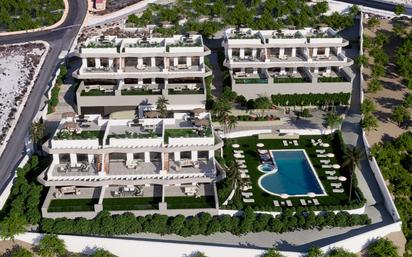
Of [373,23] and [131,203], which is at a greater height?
[373,23]

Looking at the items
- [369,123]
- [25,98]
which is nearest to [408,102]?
[369,123]

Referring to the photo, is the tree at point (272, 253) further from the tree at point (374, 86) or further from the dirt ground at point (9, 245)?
the tree at point (374, 86)

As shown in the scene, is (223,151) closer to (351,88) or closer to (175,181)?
(175,181)

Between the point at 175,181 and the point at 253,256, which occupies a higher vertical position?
the point at 175,181

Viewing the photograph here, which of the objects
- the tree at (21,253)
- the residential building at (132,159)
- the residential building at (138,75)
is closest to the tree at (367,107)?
the residential building at (138,75)

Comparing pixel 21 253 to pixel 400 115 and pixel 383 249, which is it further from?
pixel 400 115

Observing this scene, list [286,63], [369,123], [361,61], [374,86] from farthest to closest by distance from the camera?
[361,61]
[374,86]
[286,63]
[369,123]

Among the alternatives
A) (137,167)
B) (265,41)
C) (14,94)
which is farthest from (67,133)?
(265,41)
